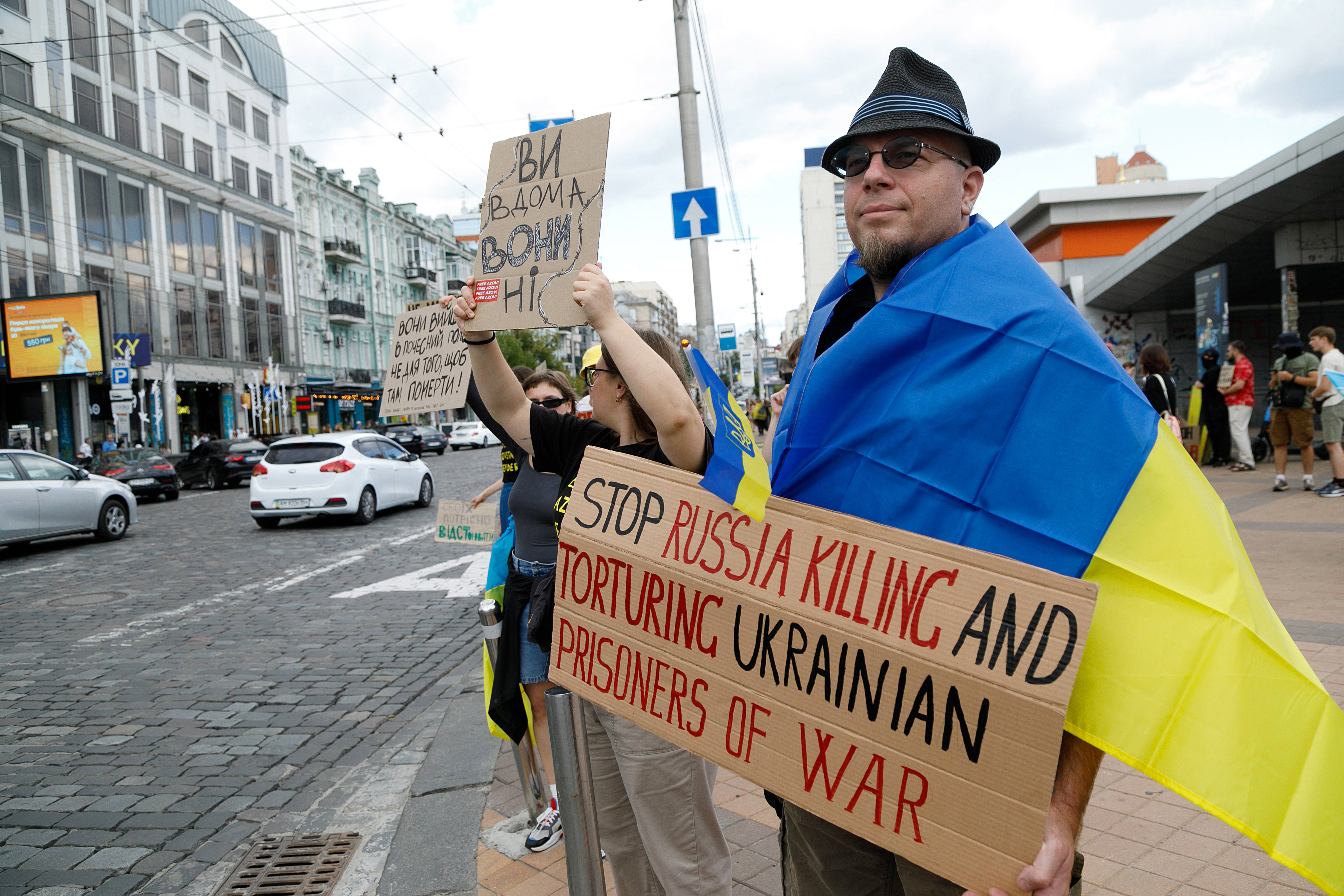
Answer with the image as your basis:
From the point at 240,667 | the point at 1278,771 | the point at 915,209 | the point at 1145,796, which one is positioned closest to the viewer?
the point at 1278,771

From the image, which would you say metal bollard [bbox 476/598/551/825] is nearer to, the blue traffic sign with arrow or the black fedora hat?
the black fedora hat

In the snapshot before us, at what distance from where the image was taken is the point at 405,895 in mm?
3090

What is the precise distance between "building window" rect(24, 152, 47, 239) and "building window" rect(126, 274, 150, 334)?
406cm

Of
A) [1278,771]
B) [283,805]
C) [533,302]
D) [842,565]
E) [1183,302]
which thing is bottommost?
[283,805]

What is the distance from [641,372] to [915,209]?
0.63 metres

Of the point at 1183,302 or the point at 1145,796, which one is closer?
the point at 1145,796

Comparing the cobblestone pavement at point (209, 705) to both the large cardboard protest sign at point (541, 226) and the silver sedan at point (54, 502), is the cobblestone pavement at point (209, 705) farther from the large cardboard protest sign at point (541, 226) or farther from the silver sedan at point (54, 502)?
the large cardboard protest sign at point (541, 226)

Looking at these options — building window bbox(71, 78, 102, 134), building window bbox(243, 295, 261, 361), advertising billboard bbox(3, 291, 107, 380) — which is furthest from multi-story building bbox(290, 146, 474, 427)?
advertising billboard bbox(3, 291, 107, 380)

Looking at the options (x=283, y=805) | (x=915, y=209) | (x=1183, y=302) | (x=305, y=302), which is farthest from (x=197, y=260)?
(x=915, y=209)

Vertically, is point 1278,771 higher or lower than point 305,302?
lower

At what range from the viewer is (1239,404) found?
41.7 feet

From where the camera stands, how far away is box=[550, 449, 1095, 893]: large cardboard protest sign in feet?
4.00

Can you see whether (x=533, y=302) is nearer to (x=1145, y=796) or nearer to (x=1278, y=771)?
(x=1278, y=771)

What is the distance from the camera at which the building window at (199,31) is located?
39.4 metres
